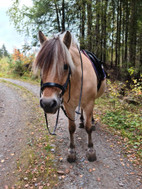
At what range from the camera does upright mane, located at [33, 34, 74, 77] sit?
5.78 feet

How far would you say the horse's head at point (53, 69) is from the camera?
173 centimetres

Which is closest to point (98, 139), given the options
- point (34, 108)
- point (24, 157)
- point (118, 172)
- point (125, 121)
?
point (118, 172)

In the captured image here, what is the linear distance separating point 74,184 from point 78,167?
423 millimetres

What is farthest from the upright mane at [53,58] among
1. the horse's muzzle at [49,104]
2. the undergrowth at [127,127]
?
the undergrowth at [127,127]

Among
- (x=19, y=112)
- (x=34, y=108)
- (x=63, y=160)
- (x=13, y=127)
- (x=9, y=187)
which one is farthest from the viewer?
(x=34, y=108)

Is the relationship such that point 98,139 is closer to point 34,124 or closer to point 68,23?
point 34,124

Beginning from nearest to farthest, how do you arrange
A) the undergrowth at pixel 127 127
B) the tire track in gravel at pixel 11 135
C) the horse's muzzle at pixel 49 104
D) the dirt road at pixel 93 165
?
the horse's muzzle at pixel 49 104, the dirt road at pixel 93 165, the tire track in gravel at pixel 11 135, the undergrowth at pixel 127 127

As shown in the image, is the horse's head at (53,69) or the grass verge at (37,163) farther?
the grass verge at (37,163)

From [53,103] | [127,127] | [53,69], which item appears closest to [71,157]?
[53,103]

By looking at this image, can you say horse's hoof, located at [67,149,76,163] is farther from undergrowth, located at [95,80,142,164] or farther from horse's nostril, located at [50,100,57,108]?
horse's nostril, located at [50,100,57,108]

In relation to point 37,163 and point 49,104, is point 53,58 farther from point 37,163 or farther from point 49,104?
point 37,163

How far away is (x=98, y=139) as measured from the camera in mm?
3664

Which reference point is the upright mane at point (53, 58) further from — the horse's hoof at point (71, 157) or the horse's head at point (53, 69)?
the horse's hoof at point (71, 157)

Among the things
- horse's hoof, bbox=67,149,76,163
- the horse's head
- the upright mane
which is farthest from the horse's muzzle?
horse's hoof, bbox=67,149,76,163
